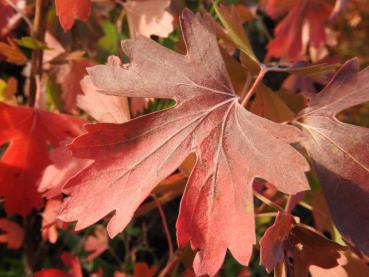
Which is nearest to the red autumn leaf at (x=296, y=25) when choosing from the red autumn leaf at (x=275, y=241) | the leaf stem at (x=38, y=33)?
the leaf stem at (x=38, y=33)

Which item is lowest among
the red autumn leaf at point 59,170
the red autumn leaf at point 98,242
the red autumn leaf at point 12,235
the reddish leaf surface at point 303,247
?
the red autumn leaf at point 98,242

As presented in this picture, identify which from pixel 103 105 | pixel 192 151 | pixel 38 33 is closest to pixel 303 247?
pixel 192 151

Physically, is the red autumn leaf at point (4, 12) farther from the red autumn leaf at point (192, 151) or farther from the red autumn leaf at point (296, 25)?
the red autumn leaf at point (296, 25)

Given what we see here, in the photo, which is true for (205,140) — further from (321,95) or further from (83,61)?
(83,61)

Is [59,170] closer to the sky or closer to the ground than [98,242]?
closer to the sky

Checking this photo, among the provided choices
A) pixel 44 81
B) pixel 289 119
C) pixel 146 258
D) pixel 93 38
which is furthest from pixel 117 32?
pixel 146 258

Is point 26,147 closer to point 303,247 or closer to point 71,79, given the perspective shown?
point 71,79
